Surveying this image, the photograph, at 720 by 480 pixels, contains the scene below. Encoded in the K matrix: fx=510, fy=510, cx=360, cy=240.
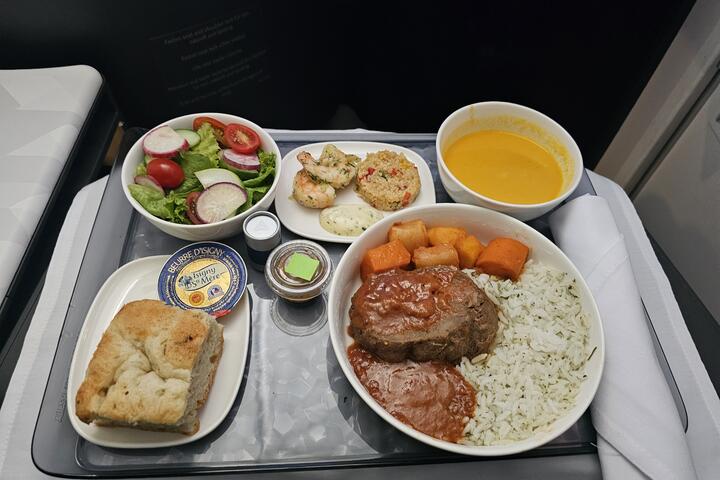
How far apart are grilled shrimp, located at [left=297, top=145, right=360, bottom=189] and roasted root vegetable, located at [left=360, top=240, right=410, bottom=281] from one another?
1.23ft

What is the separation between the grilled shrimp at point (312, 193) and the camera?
Result: 1896 millimetres

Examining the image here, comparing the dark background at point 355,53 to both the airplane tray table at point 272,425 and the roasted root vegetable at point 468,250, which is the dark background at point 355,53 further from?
the roasted root vegetable at point 468,250

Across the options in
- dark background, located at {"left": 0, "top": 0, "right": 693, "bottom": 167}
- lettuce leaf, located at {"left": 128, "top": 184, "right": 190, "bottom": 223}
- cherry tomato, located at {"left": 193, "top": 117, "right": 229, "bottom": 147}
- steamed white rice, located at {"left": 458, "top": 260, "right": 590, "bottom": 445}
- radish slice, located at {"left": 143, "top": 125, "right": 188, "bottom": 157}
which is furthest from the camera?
dark background, located at {"left": 0, "top": 0, "right": 693, "bottom": 167}

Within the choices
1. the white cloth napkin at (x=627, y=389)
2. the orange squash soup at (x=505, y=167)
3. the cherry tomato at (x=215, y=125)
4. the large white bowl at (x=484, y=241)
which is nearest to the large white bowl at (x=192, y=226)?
the cherry tomato at (x=215, y=125)

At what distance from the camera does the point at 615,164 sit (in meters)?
2.94

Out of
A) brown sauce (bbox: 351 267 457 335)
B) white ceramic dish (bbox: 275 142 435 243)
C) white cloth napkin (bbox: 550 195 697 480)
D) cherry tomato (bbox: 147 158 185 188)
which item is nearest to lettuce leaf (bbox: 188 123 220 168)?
cherry tomato (bbox: 147 158 185 188)

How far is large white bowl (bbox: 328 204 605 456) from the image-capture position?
1.35 m

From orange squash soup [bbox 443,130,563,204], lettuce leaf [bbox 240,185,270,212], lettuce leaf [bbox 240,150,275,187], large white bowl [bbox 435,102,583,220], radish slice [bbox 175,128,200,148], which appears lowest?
lettuce leaf [bbox 240,185,270,212]

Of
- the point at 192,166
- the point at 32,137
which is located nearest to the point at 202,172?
the point at 192,166

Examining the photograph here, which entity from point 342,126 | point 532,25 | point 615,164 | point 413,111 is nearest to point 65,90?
point 342,126

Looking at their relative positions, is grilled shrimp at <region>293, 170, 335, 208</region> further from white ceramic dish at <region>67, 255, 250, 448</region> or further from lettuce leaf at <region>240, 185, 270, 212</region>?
white ceramic dish at <region>67, 255, 250, 448</region>

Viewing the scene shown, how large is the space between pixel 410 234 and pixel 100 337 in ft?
3.47

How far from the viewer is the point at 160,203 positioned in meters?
1.79

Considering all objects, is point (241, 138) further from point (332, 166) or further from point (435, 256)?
point (435, 256)
